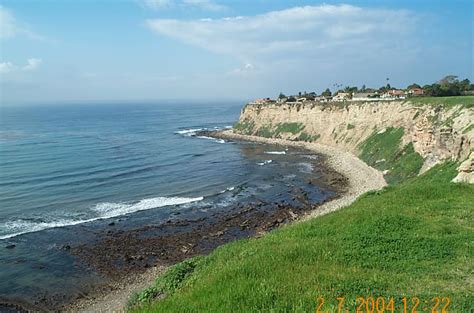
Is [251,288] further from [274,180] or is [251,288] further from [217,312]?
[274,180]

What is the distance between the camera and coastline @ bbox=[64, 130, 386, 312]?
20.1 meters

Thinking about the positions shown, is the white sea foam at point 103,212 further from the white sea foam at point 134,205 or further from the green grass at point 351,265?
the green grass at point 351,265

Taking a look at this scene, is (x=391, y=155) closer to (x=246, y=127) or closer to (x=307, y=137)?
(x=307, y=137)

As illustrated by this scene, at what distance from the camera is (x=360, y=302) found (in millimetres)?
9172

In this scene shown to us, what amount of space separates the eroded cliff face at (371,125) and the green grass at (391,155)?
0.90m

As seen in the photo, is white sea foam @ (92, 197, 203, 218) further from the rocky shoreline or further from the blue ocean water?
the rocky shoreline

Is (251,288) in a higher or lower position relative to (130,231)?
higher

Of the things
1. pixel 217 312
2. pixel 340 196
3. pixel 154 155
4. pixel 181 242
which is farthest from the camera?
pixel 154 155

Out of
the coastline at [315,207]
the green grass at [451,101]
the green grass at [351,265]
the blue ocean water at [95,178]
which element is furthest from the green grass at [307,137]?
the green grass at [351,265]

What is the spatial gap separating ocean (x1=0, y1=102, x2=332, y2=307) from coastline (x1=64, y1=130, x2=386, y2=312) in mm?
1680

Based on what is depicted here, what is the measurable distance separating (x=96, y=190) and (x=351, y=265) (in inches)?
1410

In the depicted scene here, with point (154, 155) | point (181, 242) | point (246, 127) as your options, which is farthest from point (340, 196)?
point (246, 127)

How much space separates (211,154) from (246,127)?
30644 mm

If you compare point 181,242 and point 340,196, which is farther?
point 340,196
